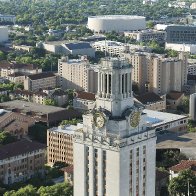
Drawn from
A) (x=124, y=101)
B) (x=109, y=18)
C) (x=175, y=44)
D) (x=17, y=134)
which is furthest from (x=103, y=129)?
(x=109, y=18)

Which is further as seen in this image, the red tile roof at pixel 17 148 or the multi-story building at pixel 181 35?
the multi-story building at pixel 181 35

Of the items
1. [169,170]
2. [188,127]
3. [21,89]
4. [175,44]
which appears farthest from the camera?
[175,44]

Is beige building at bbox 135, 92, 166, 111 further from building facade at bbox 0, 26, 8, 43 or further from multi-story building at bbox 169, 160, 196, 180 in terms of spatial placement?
building facade at bbox 0, 26, 8, 43

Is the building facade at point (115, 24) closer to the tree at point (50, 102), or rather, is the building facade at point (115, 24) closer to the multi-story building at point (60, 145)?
the tree at point (50, 102)

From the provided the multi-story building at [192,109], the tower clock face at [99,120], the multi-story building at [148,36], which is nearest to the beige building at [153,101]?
the multi-story building at [192,109]

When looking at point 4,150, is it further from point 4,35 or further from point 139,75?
point 4,35
